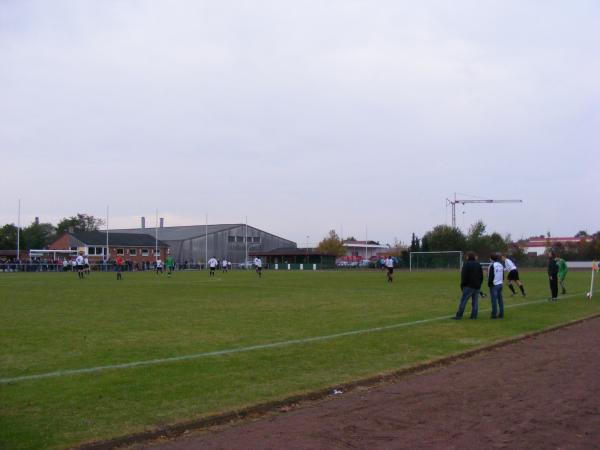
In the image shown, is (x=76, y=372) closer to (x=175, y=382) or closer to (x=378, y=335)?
(x=175, y=382)

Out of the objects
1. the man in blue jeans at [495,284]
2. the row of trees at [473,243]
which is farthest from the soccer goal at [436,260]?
the man in blue jeans at [495,284]

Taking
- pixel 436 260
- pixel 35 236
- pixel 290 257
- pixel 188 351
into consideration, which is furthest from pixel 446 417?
pixel 35 236

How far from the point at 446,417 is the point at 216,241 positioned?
109841 millimetres

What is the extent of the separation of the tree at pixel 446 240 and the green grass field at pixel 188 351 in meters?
83.1

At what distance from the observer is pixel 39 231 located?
5640 inches

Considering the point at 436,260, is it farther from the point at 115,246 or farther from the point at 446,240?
the point at 115,246

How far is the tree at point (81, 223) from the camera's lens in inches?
6029

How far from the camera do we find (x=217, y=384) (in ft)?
28.3

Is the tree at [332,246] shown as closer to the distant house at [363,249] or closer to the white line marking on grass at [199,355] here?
the distant house at [363,249]

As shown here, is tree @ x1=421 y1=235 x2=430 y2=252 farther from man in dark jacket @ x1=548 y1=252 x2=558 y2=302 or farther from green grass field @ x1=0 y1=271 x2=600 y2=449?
green grass field @ x1=0 y1=271 x2=600 y2=449

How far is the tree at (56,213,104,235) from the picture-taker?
153 metres

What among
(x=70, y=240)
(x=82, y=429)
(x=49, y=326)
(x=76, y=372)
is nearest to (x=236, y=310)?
(x=49, y=326)

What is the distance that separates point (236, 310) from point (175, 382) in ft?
34.5

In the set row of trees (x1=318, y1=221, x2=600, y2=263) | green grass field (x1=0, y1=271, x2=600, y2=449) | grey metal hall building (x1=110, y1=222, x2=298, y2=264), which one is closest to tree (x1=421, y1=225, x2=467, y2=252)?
row of trees (x1=318, y1=221, x2=600, y2=263)
